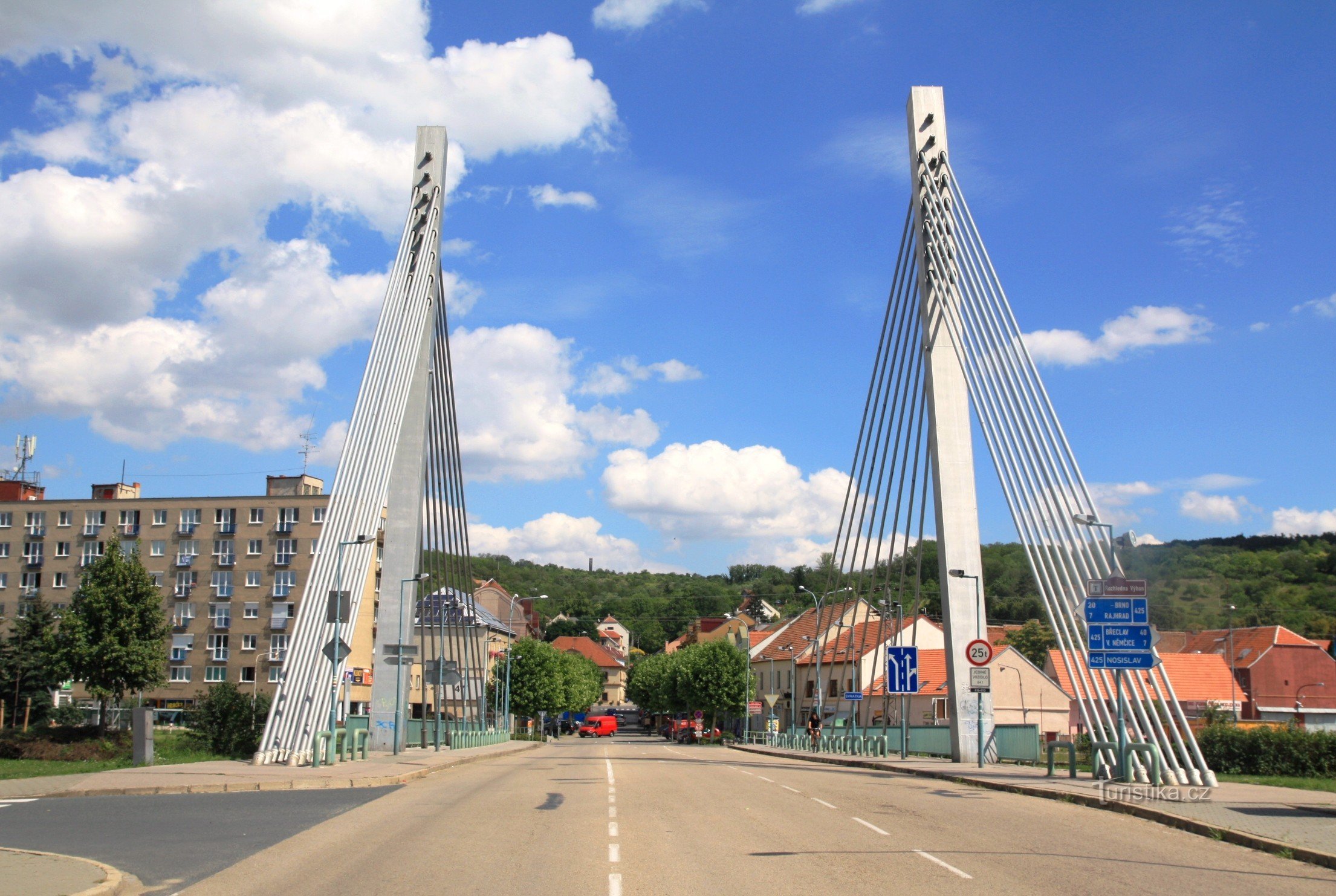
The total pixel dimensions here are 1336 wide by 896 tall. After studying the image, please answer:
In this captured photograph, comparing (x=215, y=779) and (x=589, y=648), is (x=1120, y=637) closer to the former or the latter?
(x=215, y=779)

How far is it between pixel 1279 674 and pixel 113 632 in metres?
62.5

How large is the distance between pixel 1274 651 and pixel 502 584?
113 metres

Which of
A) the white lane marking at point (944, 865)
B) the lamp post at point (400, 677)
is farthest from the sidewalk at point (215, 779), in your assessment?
the white lane marking at point (944, 865)

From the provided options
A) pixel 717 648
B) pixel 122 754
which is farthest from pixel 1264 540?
pixel 122 754

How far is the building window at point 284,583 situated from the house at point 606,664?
235ft

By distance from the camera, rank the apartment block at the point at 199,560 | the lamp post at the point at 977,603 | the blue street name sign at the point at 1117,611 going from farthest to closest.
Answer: the apartment block at the point at 199,560 < the lamp post at the point at 977,603 < the blue street name sign at the point at 1117,611

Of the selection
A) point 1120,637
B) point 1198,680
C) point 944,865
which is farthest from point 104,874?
point 1198,680

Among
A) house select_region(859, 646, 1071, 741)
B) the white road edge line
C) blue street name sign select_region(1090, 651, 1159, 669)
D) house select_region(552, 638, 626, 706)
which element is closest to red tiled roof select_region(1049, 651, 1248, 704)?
house select_region(859, 646, 1071, 741)

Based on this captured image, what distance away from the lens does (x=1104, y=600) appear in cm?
1962

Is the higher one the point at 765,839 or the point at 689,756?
the point at 765,839

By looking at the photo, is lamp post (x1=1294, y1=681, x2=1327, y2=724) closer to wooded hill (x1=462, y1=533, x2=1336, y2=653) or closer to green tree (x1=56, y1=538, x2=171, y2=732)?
wooded hill (x1=462, y1=533, x2=1336, y2=653)

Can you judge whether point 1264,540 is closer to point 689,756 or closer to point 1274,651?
point 1274,651

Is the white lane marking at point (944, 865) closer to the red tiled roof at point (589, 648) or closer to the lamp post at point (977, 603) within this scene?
the lamp post at point (977, 603)

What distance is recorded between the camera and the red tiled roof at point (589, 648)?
149 meters
